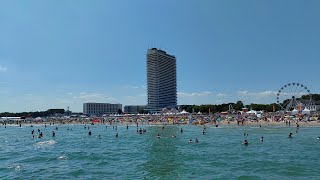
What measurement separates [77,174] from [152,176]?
5214 millimetres

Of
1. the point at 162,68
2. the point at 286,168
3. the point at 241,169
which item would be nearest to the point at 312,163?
the point at 286,168

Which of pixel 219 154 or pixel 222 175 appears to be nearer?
pixel 222 175

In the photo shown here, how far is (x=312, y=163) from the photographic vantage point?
80.8 feet

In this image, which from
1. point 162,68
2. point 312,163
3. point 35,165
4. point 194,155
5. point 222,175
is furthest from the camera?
point 162,68

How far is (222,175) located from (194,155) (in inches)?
373

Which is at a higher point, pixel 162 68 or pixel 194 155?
pixel 162 68

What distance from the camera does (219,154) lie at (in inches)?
1211

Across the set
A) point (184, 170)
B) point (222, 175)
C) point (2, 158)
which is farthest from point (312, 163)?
point (2, 158)

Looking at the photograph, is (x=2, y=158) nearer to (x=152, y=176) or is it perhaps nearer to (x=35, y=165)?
(x=35, y=165)

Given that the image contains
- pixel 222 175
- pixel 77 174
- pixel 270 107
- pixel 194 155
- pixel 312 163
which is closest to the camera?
pixel 222 175

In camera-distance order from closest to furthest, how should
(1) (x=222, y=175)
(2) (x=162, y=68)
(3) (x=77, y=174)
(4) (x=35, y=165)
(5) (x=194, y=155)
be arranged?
(1) (x=222, y=175)
(3) (x=77, y=174)
(4) (x=35, y=165)
(5) (x=194, y=155)
(2) (x=162, y=68)

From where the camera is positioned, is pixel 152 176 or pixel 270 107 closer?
pixel 152 176

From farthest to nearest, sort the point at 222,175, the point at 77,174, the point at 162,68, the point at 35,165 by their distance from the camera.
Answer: the point at 162,68 → the point at 35,165 → the point at 77,174 → the point at 222,175

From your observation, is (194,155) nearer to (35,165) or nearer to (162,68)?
(35,165)
